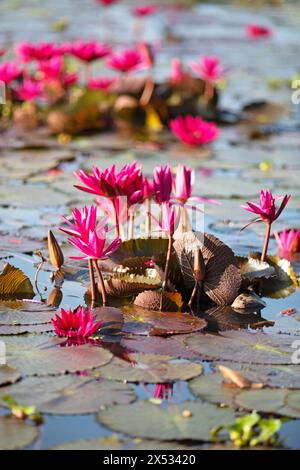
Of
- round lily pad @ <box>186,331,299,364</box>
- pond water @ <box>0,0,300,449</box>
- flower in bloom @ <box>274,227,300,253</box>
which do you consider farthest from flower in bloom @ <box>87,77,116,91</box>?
round lily pad @ <box>186,331,299,364</box>

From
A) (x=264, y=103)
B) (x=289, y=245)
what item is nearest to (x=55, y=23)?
(x=264, y=103)

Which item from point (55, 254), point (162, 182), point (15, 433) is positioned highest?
point (162, 182)

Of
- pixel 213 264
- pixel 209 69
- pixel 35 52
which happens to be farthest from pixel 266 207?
pixel 35 52

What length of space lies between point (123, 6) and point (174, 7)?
0.74 m

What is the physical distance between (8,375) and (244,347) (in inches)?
27.4

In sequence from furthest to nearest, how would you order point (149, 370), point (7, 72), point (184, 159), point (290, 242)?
1. point (7, 72)
2. point (184, 159)
3. point (290, 242)
4. point (149, 370)

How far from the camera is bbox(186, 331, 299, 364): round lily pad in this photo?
2494 millimetres

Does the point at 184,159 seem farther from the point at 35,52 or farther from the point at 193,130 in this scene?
the point at 35,52

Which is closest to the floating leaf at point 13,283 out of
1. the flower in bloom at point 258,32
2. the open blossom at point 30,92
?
the open blossom at point 30,92

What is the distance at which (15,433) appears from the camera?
2.02 meters

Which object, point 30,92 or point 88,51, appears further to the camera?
point 88,51

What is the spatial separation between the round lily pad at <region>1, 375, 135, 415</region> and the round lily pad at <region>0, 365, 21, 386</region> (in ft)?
0.06

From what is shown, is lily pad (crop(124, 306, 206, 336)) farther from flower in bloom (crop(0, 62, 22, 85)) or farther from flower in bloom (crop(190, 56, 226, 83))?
flower in bloom (crop(190, 56, 226, 83))
